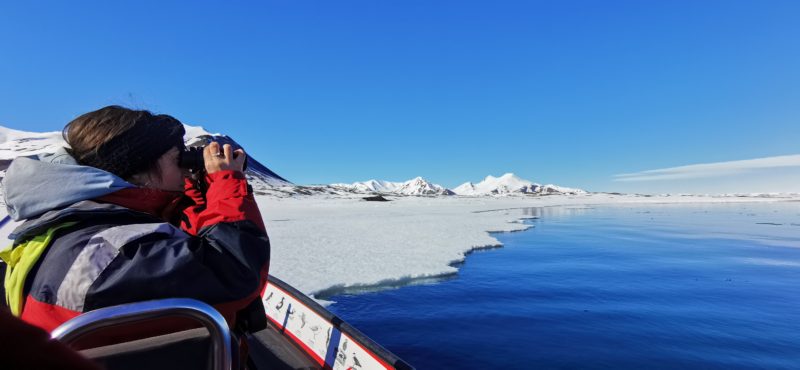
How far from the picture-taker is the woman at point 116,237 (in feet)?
4.52

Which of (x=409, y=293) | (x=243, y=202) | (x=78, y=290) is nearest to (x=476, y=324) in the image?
(x=409, y=293)

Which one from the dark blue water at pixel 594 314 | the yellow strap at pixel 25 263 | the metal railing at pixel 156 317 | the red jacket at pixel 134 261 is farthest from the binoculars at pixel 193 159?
the dark blue water at pixel 594 314

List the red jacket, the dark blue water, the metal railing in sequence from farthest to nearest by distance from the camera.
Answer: the dark blue water
the red jacket
the metal railing

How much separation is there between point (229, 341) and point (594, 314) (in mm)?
5717

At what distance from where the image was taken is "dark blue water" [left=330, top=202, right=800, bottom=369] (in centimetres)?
451

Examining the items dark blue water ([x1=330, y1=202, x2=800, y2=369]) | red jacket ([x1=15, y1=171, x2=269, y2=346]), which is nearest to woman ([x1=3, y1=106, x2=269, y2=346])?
red jacket ([x1=15, y1=171, x2=269, y2=346])

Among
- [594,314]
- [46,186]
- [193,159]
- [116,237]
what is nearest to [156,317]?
[116,237]

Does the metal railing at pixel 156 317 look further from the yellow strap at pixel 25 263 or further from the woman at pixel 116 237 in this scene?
the yellow strap at pixel 25 263

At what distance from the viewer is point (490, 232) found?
1639cm

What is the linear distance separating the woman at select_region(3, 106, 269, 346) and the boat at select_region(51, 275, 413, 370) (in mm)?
144

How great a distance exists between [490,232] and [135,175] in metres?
15.4

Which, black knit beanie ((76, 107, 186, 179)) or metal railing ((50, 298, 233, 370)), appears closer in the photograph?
metal railing ((50, 298, 233, 370))

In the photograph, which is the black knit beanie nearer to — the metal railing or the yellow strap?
the yellow strap

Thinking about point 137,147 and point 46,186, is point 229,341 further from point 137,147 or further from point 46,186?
point 137,147
